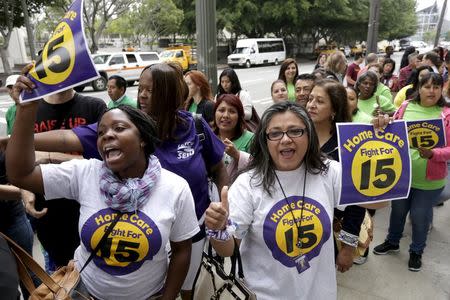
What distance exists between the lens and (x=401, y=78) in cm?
775

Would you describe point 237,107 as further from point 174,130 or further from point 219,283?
point 219,283

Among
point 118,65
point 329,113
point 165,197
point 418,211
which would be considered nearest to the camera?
point 165,197

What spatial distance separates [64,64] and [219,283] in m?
1.19

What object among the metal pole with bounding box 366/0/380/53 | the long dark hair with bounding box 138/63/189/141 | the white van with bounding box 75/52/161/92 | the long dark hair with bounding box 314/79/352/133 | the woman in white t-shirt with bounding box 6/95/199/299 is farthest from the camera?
the white van with bounding box 75/52/161/92

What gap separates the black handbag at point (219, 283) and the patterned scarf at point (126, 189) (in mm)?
470

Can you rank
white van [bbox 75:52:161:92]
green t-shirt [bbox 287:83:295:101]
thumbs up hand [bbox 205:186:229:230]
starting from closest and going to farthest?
thumbs up hand [bbox 205:186:229:230] < green t-shirt [bbox 287:83:295:101] < white van [bbox 75:52:161:92]

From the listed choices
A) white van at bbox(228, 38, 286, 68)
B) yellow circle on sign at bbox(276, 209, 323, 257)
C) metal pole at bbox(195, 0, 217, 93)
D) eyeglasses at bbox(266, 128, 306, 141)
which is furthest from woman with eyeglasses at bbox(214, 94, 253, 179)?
white van at bbox(228, 38, 286, 68)

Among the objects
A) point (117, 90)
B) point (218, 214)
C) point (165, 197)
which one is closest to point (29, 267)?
point (165, 197)

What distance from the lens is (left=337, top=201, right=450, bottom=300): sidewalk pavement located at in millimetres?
3000

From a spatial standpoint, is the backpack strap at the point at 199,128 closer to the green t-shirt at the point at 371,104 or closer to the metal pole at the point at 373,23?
the green t-shirt at the point at 371,104

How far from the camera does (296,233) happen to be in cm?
166

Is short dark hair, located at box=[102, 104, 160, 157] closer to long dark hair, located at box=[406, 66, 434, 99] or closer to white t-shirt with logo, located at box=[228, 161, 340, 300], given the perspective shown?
white t-shirt with logo, located at box=[228, 161, 340, 300]

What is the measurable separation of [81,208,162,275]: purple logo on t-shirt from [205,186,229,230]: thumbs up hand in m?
0.27

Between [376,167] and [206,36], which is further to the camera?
[206,36]
